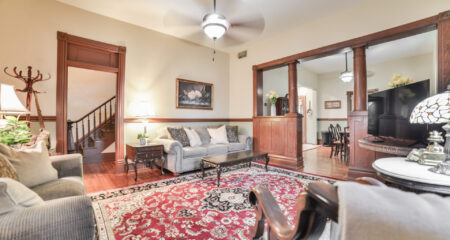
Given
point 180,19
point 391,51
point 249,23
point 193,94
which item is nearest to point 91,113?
point 193,94

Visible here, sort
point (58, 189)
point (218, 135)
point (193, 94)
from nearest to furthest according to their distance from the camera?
point (58, 189)
point (218, 135)
point (193, 94)

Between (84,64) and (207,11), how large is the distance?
2.48m

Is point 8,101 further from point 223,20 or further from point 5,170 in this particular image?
point 223,20

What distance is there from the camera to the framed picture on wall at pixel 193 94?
4785mm

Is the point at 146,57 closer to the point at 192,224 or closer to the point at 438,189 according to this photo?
the point at 192,224

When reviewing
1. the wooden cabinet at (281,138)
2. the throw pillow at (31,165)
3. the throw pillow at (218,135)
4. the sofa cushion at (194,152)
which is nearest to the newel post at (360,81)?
the wooden cabinet at (281,138)

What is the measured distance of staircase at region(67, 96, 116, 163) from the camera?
4.82 metres

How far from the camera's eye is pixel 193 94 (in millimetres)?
5031

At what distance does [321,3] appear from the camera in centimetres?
339

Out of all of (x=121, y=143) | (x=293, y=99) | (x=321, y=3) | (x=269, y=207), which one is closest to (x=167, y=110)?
(x=121, y=143)

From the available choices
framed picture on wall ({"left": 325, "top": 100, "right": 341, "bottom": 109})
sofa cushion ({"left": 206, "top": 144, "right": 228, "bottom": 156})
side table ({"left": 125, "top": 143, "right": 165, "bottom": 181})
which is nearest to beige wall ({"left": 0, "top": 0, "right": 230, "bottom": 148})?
side table ({"left": 125, "top": 143, "right": 165, "bottom": 181})

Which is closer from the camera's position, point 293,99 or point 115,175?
point 115,175

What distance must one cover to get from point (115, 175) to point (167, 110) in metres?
1.72

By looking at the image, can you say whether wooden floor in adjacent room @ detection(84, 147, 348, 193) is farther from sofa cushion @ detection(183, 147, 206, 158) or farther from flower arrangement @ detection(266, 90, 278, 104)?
flower arrangement @ detection(266, 90, 278, 104)
